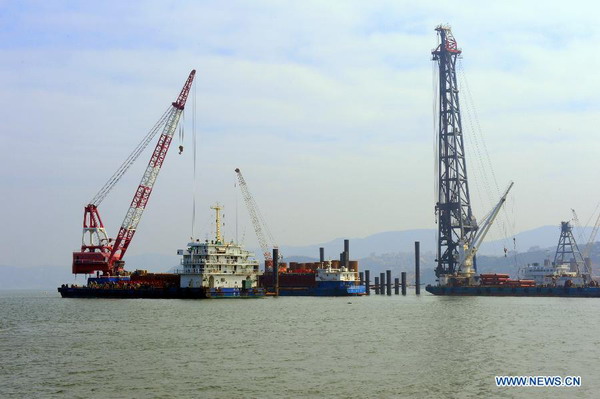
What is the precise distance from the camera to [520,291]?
148125 millimetres

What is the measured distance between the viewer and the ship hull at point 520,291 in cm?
14388

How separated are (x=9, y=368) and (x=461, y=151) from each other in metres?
124

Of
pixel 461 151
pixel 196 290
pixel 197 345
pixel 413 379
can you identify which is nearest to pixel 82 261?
pixel 196 290

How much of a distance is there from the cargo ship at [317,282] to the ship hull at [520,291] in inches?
746

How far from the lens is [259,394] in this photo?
3481 centimetres

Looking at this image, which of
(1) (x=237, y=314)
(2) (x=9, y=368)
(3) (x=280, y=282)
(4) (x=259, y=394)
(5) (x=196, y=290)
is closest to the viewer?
(4) (x=259, y=394)

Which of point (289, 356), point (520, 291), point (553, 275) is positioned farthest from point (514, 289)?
point (289, 356)

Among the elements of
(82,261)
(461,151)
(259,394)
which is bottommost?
(259,394)

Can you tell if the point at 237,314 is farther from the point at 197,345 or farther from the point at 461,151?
the point at 461,151

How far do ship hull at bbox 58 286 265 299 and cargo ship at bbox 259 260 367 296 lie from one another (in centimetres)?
1935

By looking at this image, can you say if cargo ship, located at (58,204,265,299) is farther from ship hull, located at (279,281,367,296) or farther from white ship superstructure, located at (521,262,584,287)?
white ship superstructure, located at (521,262,584,287)

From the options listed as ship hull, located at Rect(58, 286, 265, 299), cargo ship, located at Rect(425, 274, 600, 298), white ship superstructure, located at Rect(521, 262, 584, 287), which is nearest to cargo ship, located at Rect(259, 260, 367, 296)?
ship hull, located at Rect(58, 286, 265, 299)

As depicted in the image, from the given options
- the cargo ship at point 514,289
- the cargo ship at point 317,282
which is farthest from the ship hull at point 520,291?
the cargo ship at point 317,282

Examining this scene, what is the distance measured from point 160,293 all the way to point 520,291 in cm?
7011
